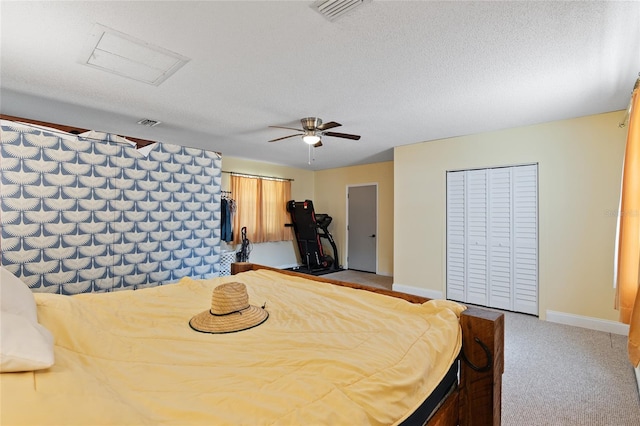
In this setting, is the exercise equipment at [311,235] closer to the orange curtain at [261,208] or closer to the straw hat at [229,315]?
the orange curtain at [261,208]

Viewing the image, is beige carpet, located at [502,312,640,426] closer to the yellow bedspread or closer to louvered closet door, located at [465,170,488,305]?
louvered closet door, located at [465,170,488,305]

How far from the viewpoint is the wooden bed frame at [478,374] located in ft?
3.92

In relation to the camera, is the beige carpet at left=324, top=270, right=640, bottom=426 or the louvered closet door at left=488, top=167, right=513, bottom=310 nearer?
the beige carpet at left=324, top=270, right=640, bottom=426

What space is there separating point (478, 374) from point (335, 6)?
6.52 ft

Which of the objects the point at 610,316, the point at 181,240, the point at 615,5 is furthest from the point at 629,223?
the point at 181,240

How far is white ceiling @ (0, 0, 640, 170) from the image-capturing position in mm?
1701

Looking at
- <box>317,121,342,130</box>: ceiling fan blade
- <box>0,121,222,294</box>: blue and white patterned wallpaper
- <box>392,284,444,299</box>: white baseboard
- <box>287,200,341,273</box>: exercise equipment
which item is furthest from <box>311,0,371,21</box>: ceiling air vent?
<box>287,200,341,273</box>: exercise equipment

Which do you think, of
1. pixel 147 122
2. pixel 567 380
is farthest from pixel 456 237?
pixel 147 122

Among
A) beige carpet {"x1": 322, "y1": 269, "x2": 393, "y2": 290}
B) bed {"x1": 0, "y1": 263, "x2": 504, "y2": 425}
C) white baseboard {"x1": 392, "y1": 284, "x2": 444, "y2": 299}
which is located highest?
bed {"x1": 0, "y1": 263, "x2": 504, "y2": 425}

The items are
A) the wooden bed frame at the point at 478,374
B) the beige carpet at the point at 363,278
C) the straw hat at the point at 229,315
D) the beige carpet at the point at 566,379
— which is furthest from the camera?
the beige carpet at the point at 363,278

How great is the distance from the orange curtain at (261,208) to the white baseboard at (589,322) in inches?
195

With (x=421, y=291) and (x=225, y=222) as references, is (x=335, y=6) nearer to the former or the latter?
(x=421, y=291)

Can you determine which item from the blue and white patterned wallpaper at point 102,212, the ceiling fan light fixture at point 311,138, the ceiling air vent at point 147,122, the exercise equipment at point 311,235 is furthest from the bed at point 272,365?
the exercise equipment at point 311,235

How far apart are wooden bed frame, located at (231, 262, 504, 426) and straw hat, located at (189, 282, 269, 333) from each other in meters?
0.88
